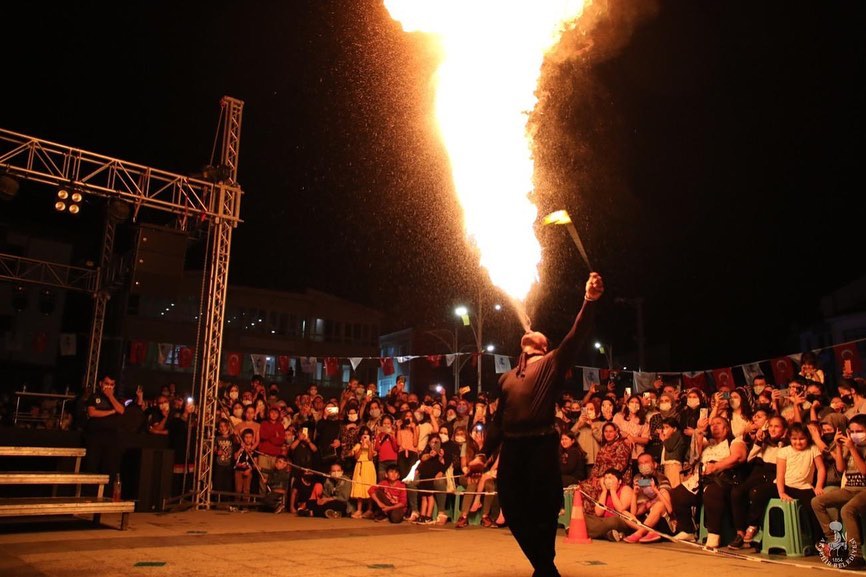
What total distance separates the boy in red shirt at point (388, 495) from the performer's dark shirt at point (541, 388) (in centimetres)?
672

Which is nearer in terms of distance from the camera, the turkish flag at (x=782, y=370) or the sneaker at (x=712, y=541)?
the sneaker at (x=712, y=541)

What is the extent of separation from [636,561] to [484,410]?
5846 mm

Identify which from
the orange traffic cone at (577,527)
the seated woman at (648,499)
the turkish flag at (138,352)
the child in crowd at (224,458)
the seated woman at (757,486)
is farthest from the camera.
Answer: the turkish flag at (138,352)

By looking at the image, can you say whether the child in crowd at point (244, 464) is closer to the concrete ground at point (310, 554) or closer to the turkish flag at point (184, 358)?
the concrete ground at point (310, 554)

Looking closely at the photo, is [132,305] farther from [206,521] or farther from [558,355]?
[558,355]

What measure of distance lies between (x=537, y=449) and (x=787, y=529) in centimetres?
520

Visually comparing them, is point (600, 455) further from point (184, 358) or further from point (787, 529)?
point (184, 358)

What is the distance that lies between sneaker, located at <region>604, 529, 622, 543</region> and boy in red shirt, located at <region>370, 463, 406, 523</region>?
3.38 metres

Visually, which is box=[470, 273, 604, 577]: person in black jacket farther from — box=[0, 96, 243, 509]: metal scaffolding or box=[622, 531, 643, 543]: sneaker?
box=[0, 96, 243, 509]: metal scaffolding

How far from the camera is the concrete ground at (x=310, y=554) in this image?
5699mm

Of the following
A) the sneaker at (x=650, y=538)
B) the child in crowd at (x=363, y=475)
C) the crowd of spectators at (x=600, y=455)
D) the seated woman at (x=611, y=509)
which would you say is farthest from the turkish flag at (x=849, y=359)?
the child in crowd at (x=363, y=475)

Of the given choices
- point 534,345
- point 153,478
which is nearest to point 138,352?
point 153,478

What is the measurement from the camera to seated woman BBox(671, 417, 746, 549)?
834 centimetres

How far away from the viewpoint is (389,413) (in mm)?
13844
